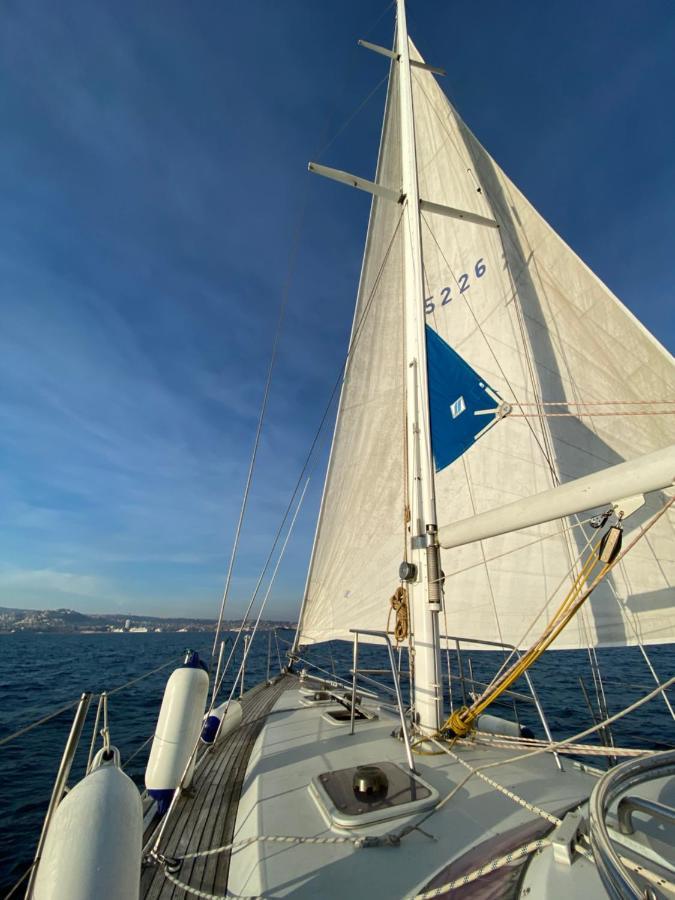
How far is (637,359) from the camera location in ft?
17.4

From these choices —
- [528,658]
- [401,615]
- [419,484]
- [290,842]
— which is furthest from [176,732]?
[419,484]

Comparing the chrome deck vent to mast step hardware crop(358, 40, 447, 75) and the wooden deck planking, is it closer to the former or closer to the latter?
the wooden deck planking

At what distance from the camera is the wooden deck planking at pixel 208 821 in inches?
93.1

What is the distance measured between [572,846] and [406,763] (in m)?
1.91

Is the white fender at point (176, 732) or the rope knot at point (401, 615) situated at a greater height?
the rope knot at point (401, 615)

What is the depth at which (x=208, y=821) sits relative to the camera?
3.01 metres

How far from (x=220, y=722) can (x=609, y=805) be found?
447 cm

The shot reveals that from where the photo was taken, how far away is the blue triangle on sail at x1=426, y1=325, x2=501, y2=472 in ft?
16.5

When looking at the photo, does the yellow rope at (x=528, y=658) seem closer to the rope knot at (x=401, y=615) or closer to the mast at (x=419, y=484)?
the mast at (x=419, y=484)

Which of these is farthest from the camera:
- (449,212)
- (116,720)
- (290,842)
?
(116,720)

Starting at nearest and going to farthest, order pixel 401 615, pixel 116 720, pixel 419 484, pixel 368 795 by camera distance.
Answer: pixel 368 795
pixel 401 615
pixel 419 484
pixel 116 720

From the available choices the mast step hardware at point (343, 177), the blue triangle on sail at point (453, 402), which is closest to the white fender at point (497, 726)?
the blue triangle on sail at point (453, 402)

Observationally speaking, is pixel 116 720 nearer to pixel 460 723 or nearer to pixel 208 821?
pixel 208 821

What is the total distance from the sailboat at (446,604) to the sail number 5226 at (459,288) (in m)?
0.06
